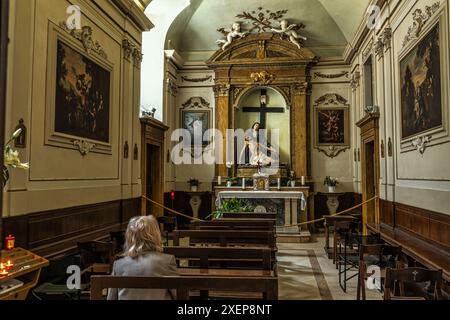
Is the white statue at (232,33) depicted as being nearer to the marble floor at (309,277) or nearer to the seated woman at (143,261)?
the marble floor at (309,277)

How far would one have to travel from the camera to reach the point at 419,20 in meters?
6.21

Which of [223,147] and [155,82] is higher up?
[155,82]

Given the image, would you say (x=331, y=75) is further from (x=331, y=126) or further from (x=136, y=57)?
(x=136, y=57)

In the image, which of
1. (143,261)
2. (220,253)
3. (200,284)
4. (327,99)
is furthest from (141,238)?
(327,99)

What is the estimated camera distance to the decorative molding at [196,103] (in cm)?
1334

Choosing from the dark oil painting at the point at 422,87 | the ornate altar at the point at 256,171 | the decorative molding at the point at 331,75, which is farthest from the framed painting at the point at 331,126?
the dark oil painting at the point at 422,87

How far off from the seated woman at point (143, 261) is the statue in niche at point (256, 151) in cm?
960

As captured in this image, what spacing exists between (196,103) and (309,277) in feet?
26.1

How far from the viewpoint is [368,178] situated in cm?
1054

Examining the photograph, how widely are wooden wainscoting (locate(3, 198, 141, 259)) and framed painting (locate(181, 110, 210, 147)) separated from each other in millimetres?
5343

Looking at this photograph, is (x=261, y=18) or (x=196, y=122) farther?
(x=196, y=122)
